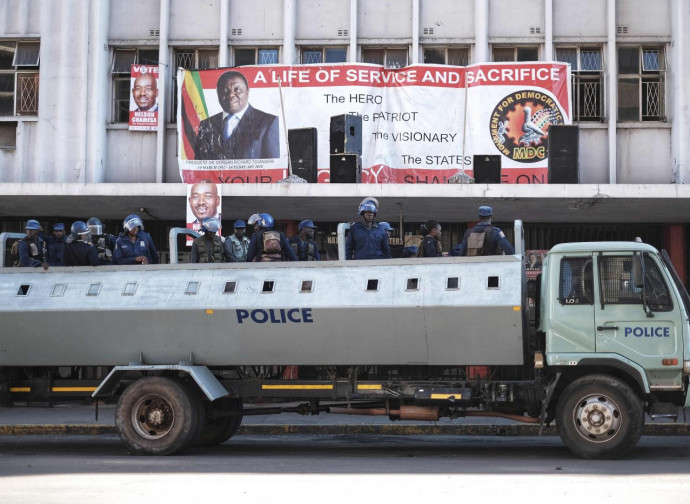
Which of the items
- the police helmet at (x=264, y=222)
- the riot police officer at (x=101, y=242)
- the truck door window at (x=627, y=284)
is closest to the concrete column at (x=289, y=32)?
the riot police officer at (x=101, y=242)

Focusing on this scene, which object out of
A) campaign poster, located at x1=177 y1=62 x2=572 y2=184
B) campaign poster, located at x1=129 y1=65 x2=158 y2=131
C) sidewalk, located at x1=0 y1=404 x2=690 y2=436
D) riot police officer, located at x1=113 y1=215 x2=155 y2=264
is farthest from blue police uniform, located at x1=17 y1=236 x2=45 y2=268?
campaign poster, located at x1=129 y1=65 x2=158 y2=131

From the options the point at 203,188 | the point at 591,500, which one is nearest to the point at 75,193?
the point at 203,188

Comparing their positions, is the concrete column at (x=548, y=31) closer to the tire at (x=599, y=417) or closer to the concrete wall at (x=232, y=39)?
the concrete wall at (x=232, y=39)

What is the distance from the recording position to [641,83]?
71.6ft

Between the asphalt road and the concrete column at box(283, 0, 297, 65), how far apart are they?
1034 centimetres

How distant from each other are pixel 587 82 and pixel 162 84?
9182 millimetres

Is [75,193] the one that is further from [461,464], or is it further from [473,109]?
[461,464]

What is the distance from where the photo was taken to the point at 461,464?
36.5 ft

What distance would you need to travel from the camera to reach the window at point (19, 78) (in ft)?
72.9

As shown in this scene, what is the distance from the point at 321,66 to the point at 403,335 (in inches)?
417

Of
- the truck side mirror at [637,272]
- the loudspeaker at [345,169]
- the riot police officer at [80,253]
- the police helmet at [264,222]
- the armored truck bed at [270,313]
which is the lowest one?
the armored truck bed at [270,313]

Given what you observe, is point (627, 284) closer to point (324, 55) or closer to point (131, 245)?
point (131, 245)

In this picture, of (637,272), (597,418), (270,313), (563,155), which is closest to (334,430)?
(270,313)

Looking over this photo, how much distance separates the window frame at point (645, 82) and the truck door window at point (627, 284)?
11.1 m
